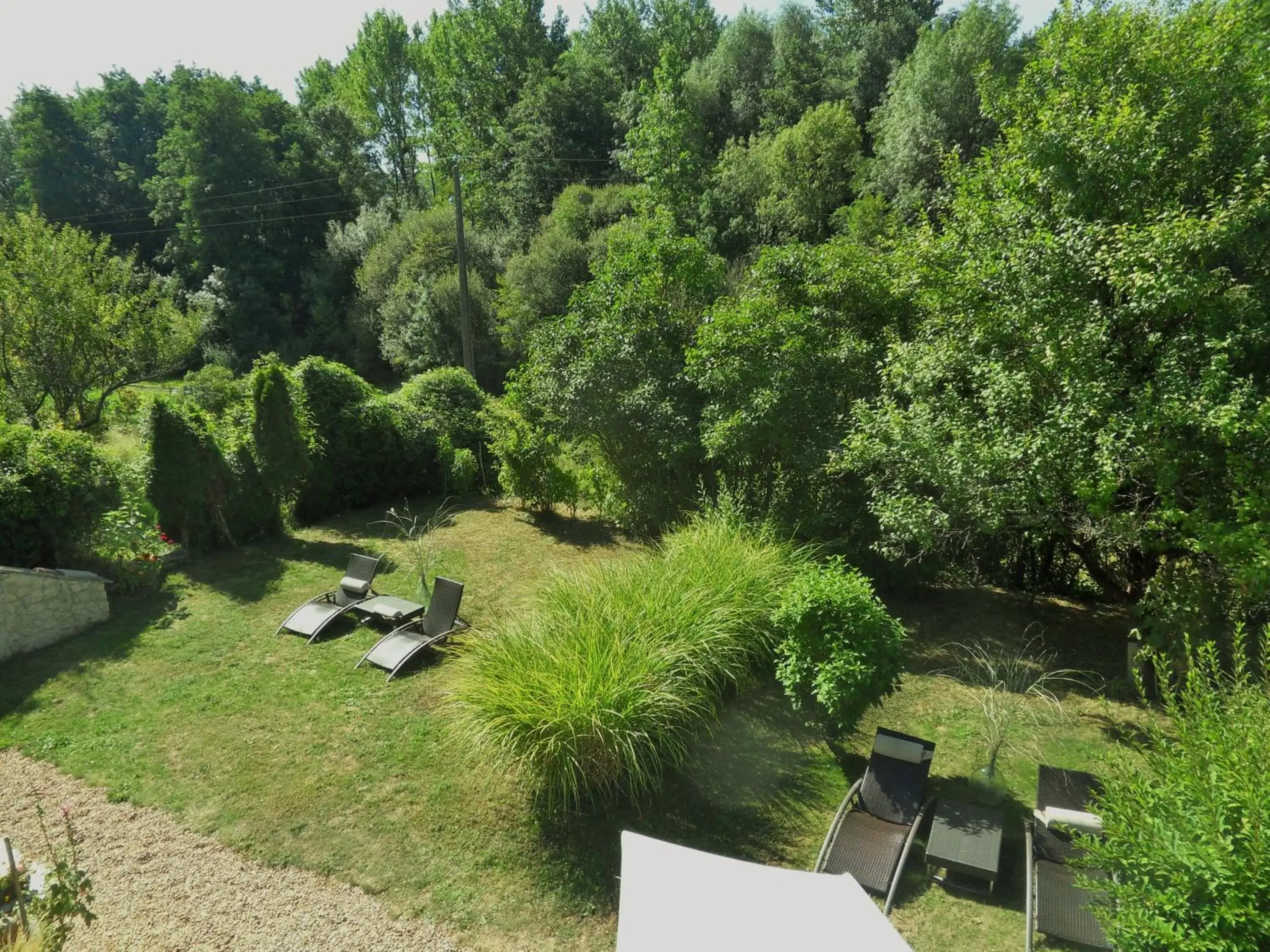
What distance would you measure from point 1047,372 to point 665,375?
480cm

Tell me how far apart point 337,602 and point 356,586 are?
0.34 m

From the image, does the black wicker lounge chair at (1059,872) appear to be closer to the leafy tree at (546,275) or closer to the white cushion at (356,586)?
the white cushion at (356,586)

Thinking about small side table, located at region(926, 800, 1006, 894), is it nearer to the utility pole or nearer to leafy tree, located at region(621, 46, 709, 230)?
the utility pole

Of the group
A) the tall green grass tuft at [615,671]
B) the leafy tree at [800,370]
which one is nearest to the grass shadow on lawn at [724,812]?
the tall green grass tuft at [615,671]

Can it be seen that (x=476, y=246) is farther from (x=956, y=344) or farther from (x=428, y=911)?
(x=428, y=911)

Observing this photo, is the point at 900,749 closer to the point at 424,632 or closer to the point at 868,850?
the point at 868,850

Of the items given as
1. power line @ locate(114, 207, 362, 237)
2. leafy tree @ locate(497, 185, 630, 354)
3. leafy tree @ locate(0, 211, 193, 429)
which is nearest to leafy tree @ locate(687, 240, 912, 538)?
leafy tree @ locate(497, 185, 630, 354)

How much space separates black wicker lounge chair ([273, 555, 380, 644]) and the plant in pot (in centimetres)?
628

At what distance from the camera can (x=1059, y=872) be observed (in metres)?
4.11

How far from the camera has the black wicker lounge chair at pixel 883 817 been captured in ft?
14.0

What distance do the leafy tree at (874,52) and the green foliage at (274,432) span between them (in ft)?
71.5

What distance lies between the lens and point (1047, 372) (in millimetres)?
6453

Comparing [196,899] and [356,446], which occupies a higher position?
[356,446]

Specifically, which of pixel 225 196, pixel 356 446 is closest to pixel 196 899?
pixel 356 446
